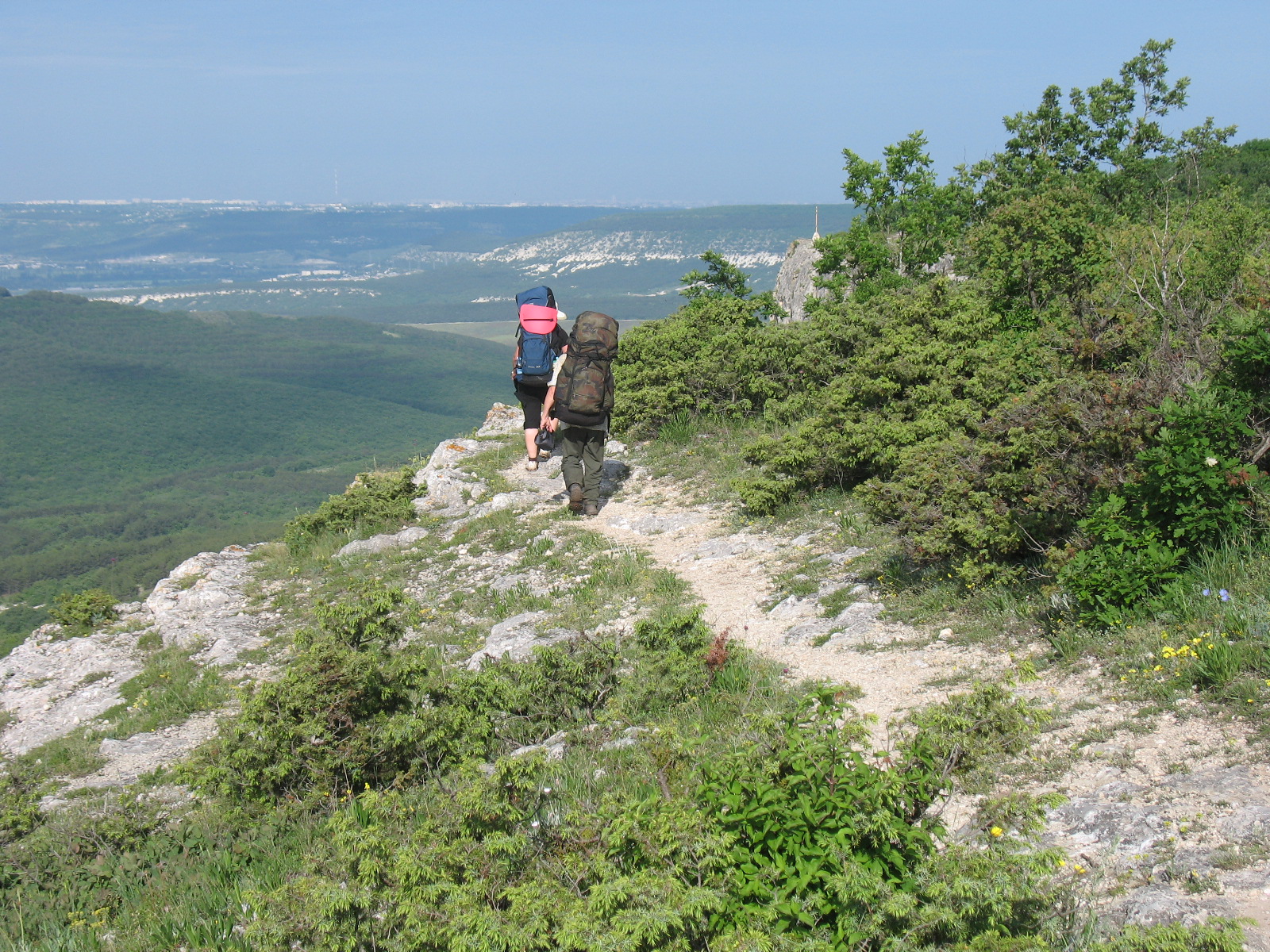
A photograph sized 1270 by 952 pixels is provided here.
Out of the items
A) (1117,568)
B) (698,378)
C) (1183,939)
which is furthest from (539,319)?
(1183,939)

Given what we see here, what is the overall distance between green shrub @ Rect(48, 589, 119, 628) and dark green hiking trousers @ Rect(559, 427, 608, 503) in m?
5.63

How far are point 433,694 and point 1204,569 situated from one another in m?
4.50

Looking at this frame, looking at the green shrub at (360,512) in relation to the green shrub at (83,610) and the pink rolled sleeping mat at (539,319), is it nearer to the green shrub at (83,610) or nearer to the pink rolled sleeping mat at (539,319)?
the green shrub at (83,610)

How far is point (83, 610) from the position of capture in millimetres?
10445

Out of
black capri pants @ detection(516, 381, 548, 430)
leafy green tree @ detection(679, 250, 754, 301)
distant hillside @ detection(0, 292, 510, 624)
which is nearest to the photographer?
black capri pants @ detection(516, 381, 548, 430)

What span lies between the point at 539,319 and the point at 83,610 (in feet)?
20.8

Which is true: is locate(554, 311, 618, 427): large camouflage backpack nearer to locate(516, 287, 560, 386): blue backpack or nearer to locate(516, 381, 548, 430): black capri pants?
locate(516, 287, 560, 386): blue backpack

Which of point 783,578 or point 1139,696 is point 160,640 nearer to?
point 783,578

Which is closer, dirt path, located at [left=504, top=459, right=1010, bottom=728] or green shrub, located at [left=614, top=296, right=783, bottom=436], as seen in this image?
dirt path, located at [left=504, top=459, right=1010, bottom=728]

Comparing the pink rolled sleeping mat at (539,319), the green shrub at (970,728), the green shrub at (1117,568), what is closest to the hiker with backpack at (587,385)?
the pink rolled sleeping mat at (539,319)

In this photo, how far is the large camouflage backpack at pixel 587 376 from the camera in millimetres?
10039

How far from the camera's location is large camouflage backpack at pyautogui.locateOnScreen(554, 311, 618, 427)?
32.9 feet

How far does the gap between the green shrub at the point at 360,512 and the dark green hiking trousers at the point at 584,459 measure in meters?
2.77

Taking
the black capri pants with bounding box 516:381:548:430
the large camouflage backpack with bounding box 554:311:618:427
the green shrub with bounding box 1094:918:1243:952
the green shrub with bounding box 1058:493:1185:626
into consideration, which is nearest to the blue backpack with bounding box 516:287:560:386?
the black capri pants with bounding box 516:381:548:430
